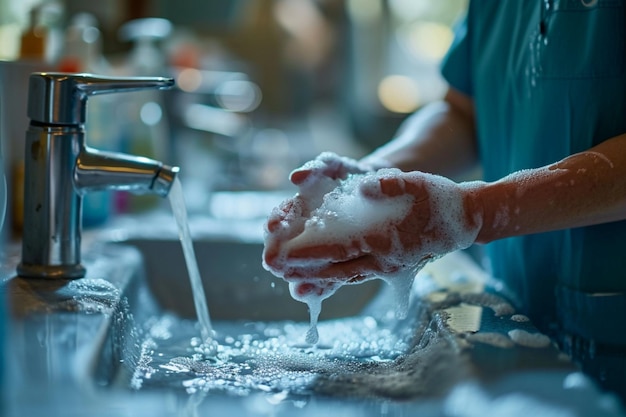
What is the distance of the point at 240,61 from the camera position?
329 cm

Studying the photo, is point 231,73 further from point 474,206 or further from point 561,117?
point 474,206

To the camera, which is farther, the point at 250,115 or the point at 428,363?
the point at 250,115

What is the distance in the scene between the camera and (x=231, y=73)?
2469 mm

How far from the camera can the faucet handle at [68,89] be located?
88 centimetres

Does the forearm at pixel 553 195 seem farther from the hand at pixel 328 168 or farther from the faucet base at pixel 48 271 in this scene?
the faucet base at pixel 48 271

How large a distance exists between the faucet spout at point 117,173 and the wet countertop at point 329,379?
0.11m

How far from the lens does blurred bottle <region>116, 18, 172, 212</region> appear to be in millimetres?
1521

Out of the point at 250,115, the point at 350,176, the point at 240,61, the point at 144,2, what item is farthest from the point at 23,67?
the point at 240,61

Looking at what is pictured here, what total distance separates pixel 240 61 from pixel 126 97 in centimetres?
178

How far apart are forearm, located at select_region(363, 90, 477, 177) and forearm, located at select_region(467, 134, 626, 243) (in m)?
0.28

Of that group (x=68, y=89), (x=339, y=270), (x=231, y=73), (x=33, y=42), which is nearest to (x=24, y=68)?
(x=33, y=42)

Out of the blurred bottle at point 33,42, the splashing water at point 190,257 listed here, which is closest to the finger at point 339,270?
the splashing water at point 190,257

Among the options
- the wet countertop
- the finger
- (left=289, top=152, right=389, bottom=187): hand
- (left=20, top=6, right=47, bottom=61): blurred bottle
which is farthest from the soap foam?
(left=20, top=6, right=47, bottom=61): blurred bottle

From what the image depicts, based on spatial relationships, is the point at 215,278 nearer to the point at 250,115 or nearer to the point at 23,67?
the point at 23,67
